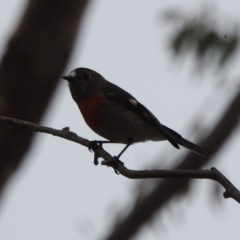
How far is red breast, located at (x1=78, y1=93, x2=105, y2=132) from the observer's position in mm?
6504

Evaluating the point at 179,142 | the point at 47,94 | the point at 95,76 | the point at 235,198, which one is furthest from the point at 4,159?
the point at 235,198

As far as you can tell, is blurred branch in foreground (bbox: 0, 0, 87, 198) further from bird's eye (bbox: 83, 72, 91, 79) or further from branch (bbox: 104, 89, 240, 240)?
branch (bbox: 104, 89, 240, 240)

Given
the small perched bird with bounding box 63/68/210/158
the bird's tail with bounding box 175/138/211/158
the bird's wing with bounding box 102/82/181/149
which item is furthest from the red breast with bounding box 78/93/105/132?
the bird's tail with bounding box 175/138/211/158

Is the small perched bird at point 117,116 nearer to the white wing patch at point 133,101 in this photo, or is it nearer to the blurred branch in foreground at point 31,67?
the white wing patch at point 133,101

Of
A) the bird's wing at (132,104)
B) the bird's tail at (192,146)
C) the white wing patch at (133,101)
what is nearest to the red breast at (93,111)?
the bird's wing at (132,104)

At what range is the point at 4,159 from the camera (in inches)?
284

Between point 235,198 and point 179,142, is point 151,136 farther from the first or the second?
point 235,198

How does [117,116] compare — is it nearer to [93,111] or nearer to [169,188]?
[93,111]

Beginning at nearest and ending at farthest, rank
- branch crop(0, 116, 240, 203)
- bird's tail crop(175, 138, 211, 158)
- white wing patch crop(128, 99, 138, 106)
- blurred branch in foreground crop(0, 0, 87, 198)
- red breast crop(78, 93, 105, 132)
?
branch crop(0, 116, 240, 203)
bird's tail crop(175, 138, 211, 158)
red breast crop(78, 93, 105, 132)
white wing patch crop(128, 99, 138, 106)
blurred branch in foreground crop(0, 0, 87, 198)

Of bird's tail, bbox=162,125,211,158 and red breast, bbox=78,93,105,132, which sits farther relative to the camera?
red breast, bbox=78,93,105,132

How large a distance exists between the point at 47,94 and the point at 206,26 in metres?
1.87

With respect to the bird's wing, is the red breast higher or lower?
lower

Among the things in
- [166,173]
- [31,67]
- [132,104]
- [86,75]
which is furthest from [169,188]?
[31,67]

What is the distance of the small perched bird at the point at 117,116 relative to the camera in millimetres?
6519
